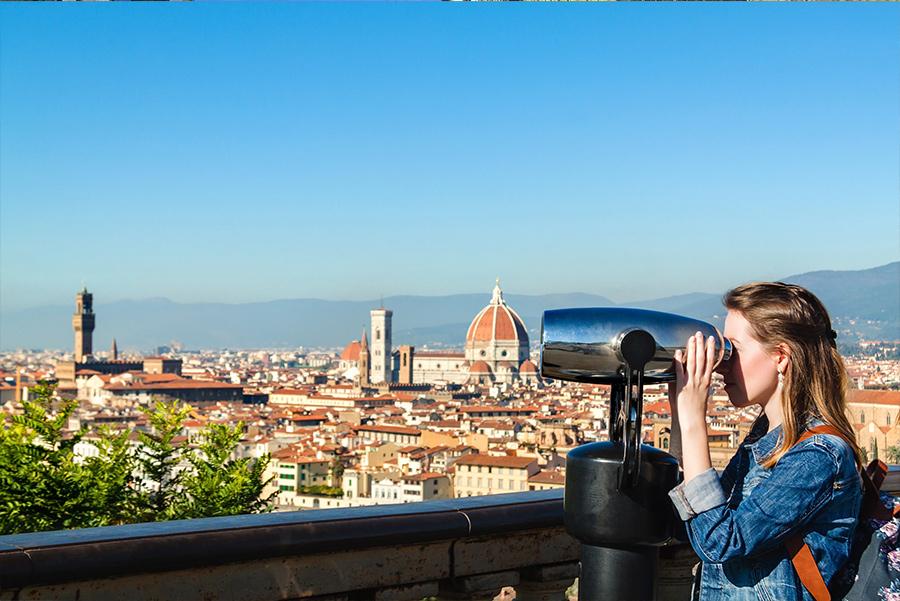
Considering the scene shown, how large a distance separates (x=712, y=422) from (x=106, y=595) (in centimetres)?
3238

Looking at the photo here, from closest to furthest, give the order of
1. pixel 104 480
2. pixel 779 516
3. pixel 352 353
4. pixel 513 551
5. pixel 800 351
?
pixel 779 516, pixel 800 351, pixel 513 551, pixel 104 480, pixel 352 353

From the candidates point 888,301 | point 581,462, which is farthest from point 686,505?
point 888,301

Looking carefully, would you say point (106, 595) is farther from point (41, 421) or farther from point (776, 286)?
point (41, 421)

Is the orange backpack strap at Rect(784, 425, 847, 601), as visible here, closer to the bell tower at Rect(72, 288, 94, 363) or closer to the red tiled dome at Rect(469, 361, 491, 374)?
the bell tower at Rect(72, 288, 94, 363)

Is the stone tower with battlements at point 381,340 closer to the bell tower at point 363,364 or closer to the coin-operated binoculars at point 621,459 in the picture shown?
the bell tower at point 363,364

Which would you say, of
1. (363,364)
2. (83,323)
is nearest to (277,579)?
(83,323)

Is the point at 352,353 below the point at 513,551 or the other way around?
below

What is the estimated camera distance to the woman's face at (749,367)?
3.99ft

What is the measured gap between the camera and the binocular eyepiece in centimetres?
119

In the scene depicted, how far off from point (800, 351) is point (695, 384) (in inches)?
5.0

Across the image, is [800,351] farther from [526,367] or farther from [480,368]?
[480,368]

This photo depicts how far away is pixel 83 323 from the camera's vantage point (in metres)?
77.8

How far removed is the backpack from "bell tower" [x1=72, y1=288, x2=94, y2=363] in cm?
7957

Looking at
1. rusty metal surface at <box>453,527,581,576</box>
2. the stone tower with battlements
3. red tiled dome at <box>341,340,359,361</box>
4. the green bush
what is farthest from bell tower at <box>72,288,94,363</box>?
rusty metal surface at <box>453,527,581,576</box>
